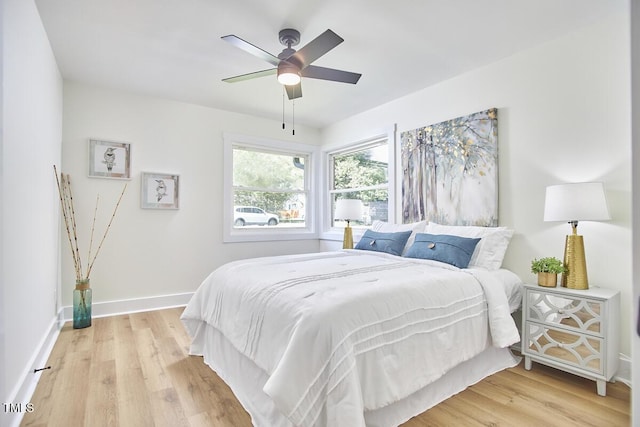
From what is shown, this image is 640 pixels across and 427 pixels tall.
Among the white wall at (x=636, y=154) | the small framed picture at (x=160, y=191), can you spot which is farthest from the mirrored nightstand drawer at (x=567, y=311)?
the small framed picture at (x=160, y=191)

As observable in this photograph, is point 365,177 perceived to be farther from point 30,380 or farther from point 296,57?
point 30,380

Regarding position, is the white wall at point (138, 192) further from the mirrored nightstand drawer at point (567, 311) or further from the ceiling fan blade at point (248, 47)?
the mirrored nightstand drawer at point (567, 311)

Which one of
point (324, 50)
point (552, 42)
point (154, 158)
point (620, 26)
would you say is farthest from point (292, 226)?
point (620, 26)

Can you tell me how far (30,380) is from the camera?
199cm

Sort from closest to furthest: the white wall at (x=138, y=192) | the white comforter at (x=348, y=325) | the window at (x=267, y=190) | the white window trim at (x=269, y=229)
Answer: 1. the white comforter at (x=348, y=325)
2. the white wall at (x=138, y=192)
3. the white window trim at (x=269, y=229)
4. the window at (x=267, y=190)

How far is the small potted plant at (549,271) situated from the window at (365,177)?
1841 mm

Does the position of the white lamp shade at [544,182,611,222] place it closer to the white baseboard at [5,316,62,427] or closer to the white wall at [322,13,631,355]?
the white wall at [322,13,631,355]

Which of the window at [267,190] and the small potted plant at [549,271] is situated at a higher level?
the window at [267,190]

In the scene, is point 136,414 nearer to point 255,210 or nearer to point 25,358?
point 25,358

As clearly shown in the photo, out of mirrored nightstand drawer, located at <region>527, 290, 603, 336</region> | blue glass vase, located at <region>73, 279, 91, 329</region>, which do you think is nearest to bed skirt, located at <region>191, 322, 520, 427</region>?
mirrored nightstand drawer, located at <region>527, 290, 603, 336</region>

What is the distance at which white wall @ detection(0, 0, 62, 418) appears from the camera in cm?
164

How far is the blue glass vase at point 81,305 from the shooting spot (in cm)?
309

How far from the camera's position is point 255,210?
457 centimetres

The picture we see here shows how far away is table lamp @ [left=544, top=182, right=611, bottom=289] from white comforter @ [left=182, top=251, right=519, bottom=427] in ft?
1.51
